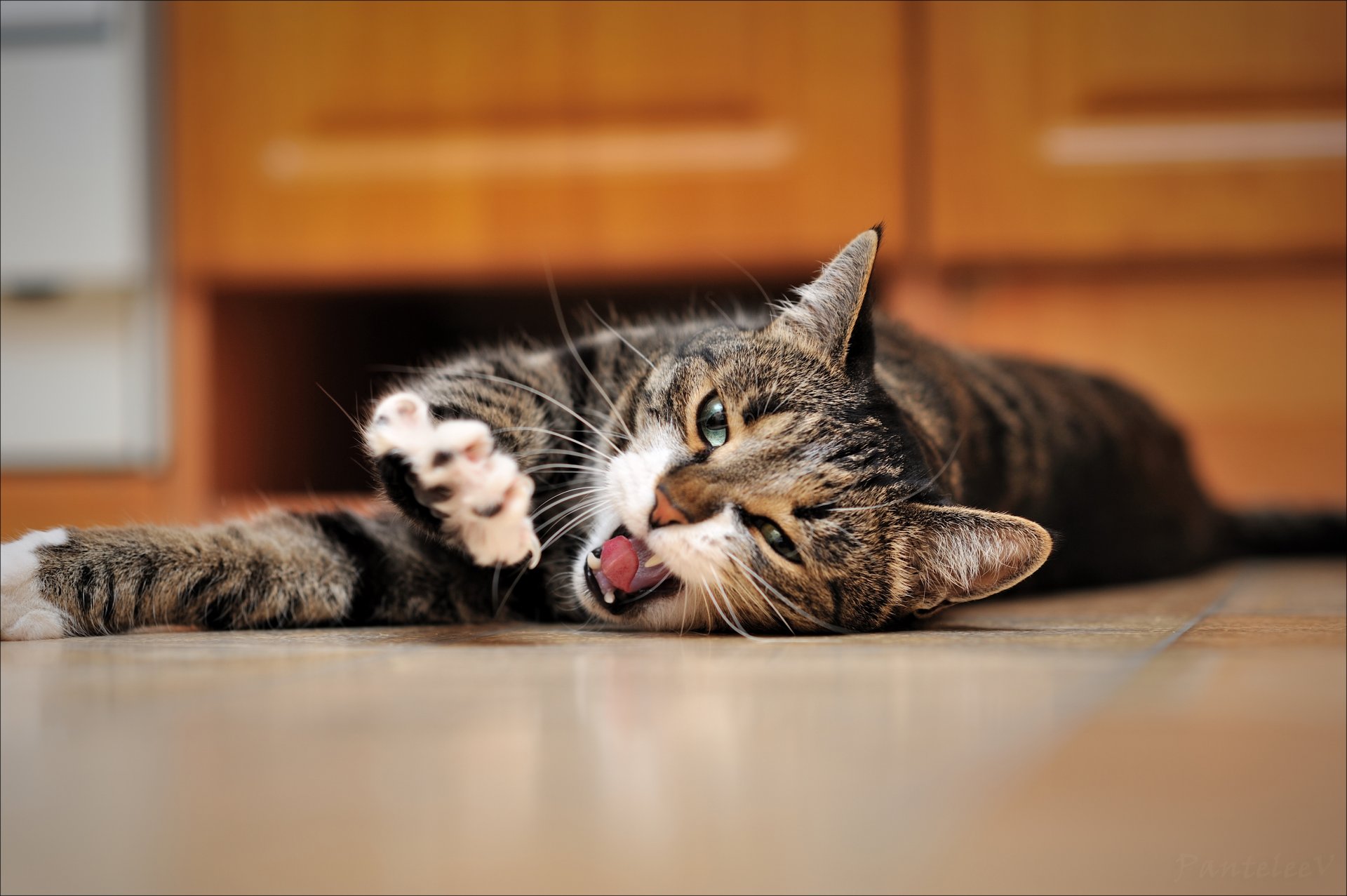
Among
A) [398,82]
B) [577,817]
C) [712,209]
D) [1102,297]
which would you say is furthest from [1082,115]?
[577,817]

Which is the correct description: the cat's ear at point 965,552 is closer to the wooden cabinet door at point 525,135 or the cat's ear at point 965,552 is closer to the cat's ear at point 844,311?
the cat's ear at point 844,311

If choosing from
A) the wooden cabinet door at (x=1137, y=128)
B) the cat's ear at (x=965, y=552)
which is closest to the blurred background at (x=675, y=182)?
the wooden cabinet door at (x=1137, y=128)

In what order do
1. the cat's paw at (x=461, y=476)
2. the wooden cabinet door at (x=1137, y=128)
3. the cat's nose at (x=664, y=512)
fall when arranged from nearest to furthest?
the cat's paw at (x=461, y=476), the cat's nose at (x=664, y=512), the wooden cabinet door at (x=1137, y=128)

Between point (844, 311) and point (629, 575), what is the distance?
31cm

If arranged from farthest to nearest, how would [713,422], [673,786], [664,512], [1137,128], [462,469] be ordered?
[1137,128]
[713,422]
[664,512]
[462,469]
[673,786]

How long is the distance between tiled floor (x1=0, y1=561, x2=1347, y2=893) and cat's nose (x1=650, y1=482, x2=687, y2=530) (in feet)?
0.90

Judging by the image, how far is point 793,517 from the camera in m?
0.91

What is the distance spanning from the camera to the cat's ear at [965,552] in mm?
863

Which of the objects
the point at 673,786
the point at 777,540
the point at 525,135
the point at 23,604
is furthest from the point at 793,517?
the point at 525,135

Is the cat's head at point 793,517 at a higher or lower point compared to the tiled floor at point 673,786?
higher

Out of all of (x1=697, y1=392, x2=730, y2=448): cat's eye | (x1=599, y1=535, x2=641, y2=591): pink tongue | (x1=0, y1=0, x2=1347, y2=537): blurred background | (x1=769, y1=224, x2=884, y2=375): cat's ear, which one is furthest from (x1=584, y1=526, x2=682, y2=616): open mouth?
(x1=0, y1=0, x2=1347, y2=537): blurred background

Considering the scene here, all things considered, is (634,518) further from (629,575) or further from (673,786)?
(673,786)

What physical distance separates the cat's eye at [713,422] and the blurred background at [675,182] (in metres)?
1.14

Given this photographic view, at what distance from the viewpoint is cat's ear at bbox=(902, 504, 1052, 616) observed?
863 millimetres
